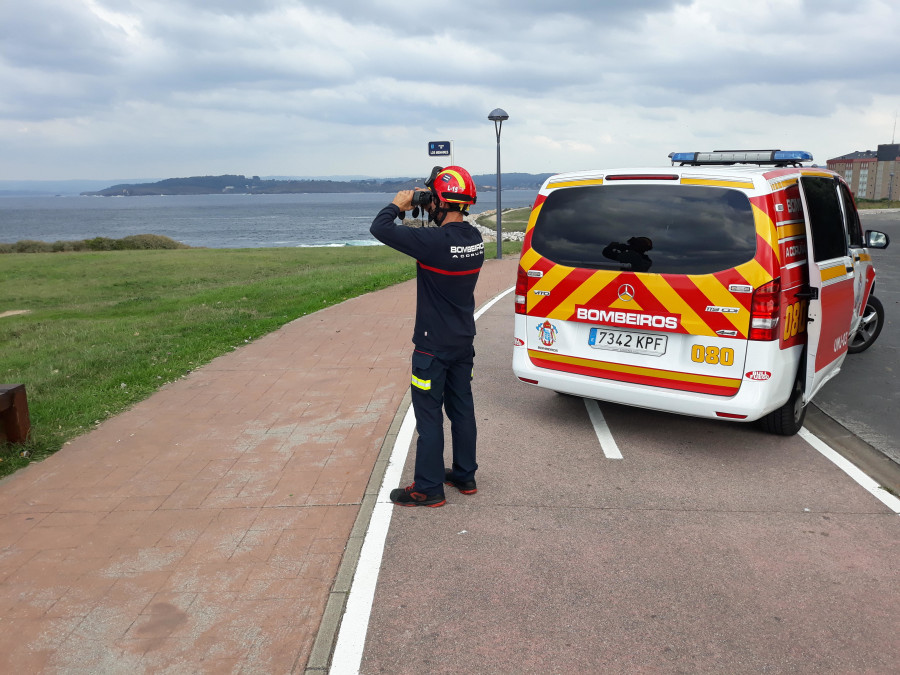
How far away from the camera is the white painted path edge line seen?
306cm

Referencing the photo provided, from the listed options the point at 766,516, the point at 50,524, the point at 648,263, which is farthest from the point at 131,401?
the point at 766,516

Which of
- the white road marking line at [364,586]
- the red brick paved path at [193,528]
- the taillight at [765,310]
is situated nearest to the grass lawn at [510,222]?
the red brick paved path at [193,528]

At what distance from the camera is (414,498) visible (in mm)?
4539

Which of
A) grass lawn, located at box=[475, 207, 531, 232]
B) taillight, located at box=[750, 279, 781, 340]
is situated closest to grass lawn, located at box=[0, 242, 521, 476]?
taillight, located at box=[750, 279, 781, 340]

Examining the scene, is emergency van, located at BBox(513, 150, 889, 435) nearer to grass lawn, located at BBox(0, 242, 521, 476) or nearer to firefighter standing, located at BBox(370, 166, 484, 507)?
firefighter standing, located at BBox(370, 166, 484, 507)

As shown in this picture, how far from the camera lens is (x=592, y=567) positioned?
3.79 metres

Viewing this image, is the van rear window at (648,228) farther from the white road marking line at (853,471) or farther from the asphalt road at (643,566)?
the white road marking line at (853,471)

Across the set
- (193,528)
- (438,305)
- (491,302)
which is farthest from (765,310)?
(491,302)

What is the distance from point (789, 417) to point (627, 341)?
144cm

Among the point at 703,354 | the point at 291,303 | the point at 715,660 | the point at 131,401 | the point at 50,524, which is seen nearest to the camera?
the point at 715,660

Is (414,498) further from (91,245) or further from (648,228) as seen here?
(91,245)

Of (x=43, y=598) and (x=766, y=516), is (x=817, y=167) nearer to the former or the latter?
(x=766, y=516)

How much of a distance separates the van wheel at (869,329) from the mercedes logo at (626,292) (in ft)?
17.2

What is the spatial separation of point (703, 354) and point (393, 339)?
17.5ft
